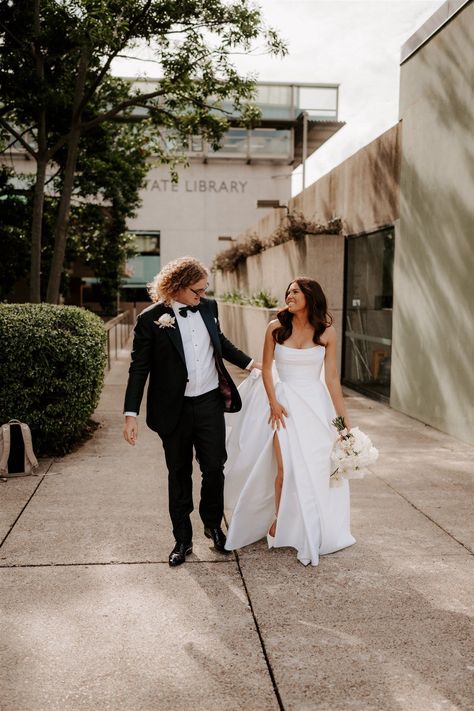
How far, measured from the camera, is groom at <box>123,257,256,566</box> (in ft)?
14.1

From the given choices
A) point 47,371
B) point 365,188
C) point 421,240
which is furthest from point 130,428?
point 365,188

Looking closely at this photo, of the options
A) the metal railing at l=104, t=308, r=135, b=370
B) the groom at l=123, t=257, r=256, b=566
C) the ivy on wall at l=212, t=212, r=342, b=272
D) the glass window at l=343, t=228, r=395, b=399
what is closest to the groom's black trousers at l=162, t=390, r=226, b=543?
the groom at l=123, t=257, r=256, b=566

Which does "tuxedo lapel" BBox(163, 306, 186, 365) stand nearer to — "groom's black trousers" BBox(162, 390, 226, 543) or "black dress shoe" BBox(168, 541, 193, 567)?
"groom's black trousers" BBox(162, 390, 226, 543)

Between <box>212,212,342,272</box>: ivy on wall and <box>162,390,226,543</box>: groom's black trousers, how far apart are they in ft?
28.7

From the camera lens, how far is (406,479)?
251 inches

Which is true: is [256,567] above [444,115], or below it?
below

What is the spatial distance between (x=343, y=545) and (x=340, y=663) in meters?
1.46

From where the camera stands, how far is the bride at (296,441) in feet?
14.6

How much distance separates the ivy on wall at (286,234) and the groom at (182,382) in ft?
28.3

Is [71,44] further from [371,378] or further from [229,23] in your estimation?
[371,378]

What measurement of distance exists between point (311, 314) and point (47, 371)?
10.8 ft

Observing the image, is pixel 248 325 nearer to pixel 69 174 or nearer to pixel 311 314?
pixel 69 174

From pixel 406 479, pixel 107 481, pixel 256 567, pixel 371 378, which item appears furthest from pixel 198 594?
pixel 371 378

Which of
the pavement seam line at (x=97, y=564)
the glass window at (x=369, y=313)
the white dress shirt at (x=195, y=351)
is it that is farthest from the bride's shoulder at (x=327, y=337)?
the glass window at (x=369, y=313)
